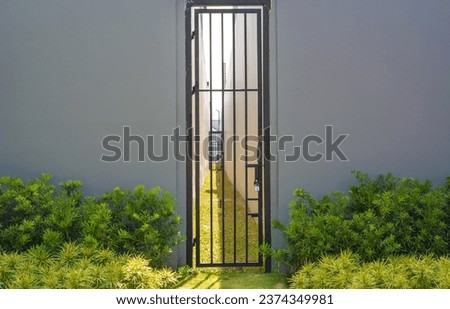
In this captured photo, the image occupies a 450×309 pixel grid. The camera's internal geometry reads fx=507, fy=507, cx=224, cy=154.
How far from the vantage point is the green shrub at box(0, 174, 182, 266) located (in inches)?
155

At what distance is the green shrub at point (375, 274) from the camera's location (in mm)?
3287

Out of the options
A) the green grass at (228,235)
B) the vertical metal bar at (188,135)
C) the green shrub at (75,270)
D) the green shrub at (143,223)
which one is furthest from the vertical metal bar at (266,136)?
the green shrub at (75,270)

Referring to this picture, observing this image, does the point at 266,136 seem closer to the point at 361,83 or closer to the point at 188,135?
the point at 188,135

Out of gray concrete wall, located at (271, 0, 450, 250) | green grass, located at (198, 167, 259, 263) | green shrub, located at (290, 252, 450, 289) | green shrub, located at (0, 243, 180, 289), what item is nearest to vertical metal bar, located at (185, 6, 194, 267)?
green grass, located at (198, 167, 259, 263)

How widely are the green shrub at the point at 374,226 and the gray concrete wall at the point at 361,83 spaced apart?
371 mm

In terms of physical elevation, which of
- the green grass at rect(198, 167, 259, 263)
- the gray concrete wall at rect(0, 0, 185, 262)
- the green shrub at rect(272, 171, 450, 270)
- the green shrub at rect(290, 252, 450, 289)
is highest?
the gray concrete wall at rect(0, 0, 185, 262)

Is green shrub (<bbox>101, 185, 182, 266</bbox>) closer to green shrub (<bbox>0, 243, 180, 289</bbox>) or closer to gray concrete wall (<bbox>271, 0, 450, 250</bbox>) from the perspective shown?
green shrub (<bbox>0, 243, 180, 289</bbox>)

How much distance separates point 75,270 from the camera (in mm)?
3393

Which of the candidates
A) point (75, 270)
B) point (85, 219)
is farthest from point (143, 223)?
point (75, 270)

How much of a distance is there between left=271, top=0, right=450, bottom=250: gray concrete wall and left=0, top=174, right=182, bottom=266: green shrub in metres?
1.14

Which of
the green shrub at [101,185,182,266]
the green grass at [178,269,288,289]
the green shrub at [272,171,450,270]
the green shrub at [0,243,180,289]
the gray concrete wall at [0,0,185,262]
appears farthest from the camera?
the gray concrete wall at [0,0,185,262]

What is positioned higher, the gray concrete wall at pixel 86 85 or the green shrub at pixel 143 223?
the gray concrete wall at pixel 86 85

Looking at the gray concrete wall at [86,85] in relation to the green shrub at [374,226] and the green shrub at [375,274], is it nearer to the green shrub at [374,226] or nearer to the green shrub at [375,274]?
the green shrub at [374,226]
